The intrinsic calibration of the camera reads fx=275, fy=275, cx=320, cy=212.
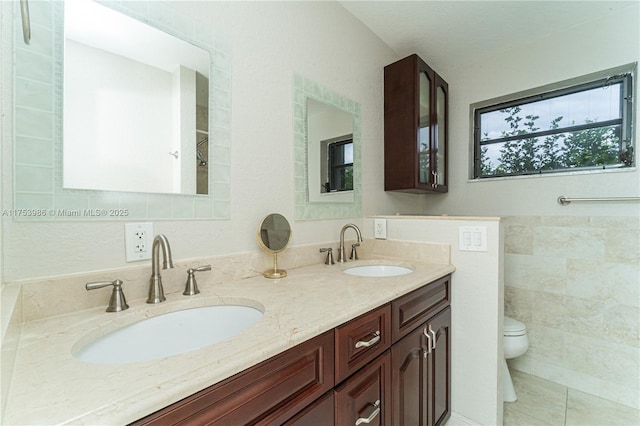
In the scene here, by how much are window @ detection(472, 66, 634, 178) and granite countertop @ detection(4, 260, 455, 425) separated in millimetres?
1763

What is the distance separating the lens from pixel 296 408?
0.66 meters

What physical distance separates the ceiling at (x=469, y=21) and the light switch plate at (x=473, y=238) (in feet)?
4.55

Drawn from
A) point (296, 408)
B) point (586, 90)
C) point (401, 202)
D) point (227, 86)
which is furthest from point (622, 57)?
point (296, 408)

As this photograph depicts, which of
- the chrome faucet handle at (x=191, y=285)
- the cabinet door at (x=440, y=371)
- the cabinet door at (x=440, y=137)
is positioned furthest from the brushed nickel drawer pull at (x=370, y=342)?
the cabinet door at (x=440, y=137)

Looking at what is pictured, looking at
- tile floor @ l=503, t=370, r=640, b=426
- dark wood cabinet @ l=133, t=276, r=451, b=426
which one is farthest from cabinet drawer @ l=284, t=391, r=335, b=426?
tile floor @ l=503, t=370, r=640, b=426

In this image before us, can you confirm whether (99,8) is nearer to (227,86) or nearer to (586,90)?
(227,86)

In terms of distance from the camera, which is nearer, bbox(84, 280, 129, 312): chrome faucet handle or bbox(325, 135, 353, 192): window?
bbox(84, 280, 129, 312): chrome faucet handle

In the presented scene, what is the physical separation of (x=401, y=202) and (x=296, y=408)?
189 cm

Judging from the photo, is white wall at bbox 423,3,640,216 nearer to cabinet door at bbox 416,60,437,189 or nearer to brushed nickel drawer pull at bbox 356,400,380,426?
cabinet door at bbox 416,60,437,189

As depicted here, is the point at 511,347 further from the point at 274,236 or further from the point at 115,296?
the point at 115,296

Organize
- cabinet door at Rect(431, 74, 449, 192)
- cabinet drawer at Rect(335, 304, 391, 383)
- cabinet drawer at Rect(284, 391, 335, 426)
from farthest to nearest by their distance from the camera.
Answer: cabinet door at Rect(431, 74, 449, 192)
cabinet drawer at Rect(335, 304, 391, 383)
cabinet drawer at Rect(284, 391, 335, 426)

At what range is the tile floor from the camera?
1.52 meters

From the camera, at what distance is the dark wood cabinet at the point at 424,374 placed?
41.0 inches

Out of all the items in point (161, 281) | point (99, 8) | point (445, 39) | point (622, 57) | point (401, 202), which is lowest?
point (161, 281)
